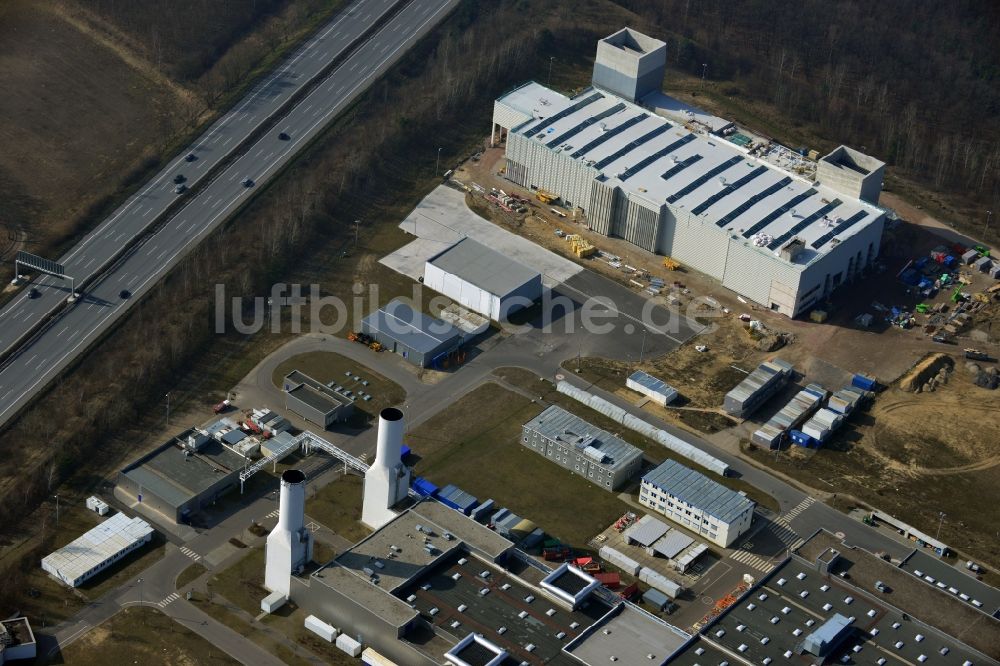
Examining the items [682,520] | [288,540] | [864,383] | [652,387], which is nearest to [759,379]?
[652,387]

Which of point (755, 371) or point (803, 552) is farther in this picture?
point (755, 371)

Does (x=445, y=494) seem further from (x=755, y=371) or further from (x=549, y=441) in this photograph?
(x=755, y=371)

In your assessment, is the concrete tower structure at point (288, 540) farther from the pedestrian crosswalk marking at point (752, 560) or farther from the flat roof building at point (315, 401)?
the pedestrian crosswalk marking at point (752, 560)

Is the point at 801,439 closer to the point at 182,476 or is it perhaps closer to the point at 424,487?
the point at 424,487

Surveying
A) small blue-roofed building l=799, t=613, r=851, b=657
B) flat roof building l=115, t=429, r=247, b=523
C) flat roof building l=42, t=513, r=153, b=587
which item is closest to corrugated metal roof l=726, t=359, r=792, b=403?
small blue-roofed building l=799, t=613, r=851, b=657

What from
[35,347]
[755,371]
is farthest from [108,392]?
[755,371]
